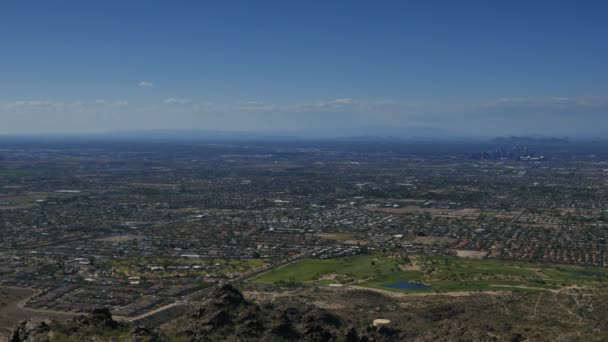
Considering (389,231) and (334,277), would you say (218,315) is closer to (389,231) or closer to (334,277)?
(334,277)

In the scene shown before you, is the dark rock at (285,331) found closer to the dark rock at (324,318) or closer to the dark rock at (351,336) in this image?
the dark rock at (324,318)

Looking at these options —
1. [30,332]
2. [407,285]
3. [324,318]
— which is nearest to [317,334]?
[324,318]

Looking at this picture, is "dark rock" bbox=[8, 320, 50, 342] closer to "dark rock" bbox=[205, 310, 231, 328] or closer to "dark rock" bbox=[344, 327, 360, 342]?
"dark rock" bbox=[205, 310, 231, 328]

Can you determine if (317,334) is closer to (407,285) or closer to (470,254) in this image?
(407,285)

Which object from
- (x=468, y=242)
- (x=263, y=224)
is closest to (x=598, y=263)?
(x=468, y=242)

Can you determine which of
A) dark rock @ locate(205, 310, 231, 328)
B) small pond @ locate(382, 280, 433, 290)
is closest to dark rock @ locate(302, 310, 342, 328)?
dark rock @ locate(205, 310, 231, 328)

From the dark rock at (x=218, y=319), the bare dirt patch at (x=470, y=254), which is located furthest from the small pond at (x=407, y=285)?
the dark rock at (x=218, y=319)

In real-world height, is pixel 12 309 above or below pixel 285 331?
below

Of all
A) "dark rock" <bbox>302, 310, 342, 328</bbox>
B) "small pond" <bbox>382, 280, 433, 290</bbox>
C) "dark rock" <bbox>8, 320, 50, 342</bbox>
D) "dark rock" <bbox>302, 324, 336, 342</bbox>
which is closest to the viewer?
"dark rock" <bbox>8, 320, 50, 342</bbox>
